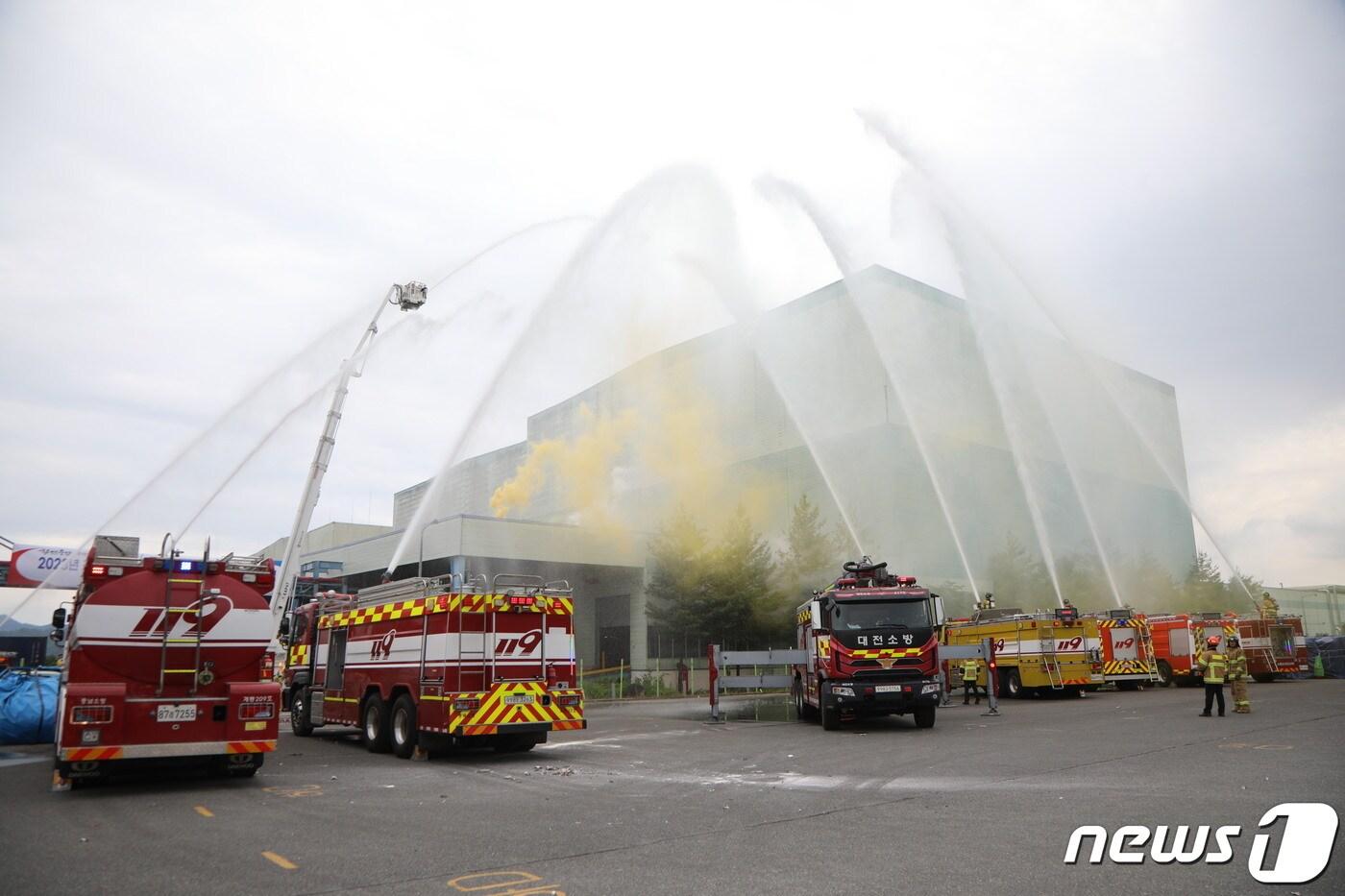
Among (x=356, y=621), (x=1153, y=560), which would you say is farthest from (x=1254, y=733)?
(x=1153, y=560)

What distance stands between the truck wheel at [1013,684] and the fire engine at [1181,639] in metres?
5.70

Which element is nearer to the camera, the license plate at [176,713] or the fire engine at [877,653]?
the license plate at [176,713]

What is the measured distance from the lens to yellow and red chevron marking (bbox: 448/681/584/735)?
13781 mm

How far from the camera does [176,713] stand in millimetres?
11266

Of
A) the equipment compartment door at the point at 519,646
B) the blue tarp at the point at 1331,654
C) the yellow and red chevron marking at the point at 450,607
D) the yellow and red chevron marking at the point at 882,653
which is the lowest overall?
the blue tarp at the point at 1331,654

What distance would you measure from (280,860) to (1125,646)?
27.4m

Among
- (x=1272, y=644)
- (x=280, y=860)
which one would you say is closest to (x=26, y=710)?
(x=280, y=860)

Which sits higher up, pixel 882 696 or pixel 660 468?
pixel 660 468

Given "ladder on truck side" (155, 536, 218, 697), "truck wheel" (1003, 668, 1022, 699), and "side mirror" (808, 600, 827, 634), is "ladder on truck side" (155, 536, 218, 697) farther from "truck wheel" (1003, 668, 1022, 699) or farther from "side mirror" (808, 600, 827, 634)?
"truck wheel" (1003, 668, 1022, 699)

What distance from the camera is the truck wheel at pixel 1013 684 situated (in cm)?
2706

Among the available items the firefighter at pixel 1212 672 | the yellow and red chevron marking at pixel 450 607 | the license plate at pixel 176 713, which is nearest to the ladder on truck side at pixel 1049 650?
the firefighter at pixel 1212 672

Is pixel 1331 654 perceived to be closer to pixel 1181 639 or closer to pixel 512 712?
pixel 1181 639

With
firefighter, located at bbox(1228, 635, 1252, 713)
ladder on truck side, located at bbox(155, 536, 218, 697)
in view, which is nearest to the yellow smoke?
firefighter, located at bbox(1228, 635, 1252, 713)

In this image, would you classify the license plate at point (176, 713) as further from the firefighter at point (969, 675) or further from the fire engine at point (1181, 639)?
the fire engine at point (1181, 639)
